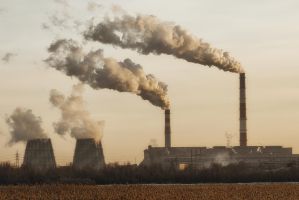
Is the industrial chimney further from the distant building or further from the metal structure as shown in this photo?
the distant building

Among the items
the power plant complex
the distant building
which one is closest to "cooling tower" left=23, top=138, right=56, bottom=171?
the power plant complex

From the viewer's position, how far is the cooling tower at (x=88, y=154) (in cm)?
6790

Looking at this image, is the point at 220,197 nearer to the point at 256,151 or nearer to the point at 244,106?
the point at 244,106

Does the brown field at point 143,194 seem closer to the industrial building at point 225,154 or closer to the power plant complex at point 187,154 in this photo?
the power plant complex at point 187,154

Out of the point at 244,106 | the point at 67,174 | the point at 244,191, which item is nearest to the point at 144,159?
the point at 244,106

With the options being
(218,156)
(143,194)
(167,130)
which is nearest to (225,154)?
(218,156)

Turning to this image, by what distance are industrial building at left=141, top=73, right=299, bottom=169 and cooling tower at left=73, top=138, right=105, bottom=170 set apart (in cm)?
1140

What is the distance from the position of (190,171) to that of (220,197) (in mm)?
23875

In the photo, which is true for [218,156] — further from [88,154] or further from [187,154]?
[88,154]

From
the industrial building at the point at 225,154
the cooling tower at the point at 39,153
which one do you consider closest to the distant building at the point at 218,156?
the industrial building at the point at 225,154

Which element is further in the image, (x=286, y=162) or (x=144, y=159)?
(x=144, y=159)

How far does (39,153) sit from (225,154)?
82.6 ft

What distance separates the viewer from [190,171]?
54.9 m

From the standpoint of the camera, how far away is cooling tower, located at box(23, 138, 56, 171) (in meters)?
67.3
